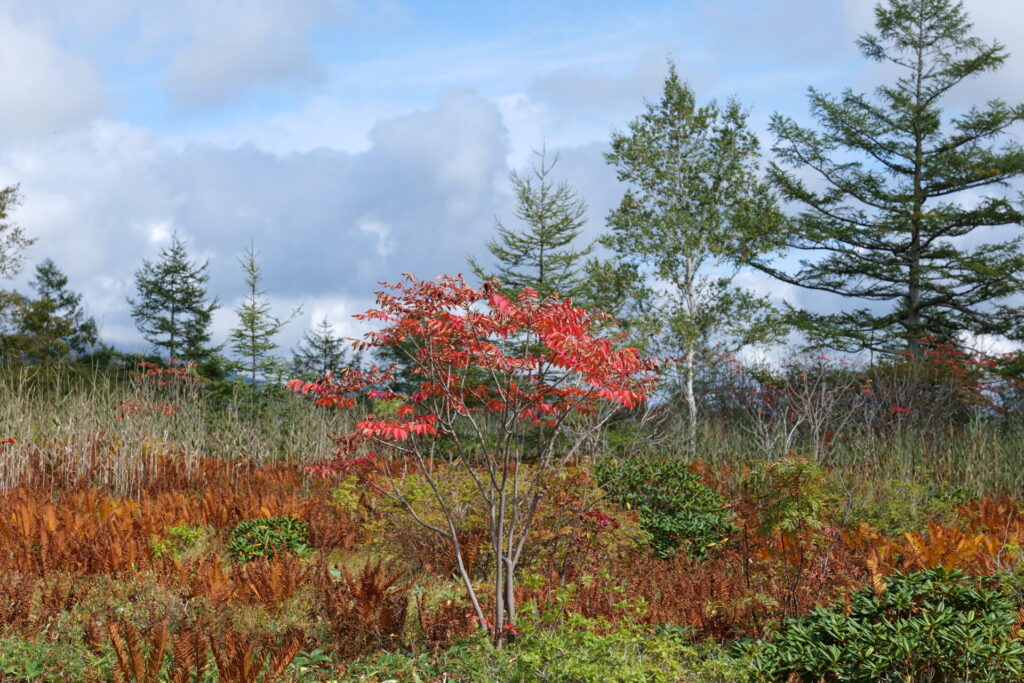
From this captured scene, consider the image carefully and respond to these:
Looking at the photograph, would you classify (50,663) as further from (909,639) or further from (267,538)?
(909,639)

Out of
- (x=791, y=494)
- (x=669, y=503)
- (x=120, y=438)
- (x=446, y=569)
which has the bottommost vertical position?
(x=446, y=569)

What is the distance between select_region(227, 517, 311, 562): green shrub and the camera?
23.6ft

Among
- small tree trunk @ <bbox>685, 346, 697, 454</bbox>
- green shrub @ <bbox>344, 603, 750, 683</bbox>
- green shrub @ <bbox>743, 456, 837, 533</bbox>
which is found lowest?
green shrub @ <bbox>344, 603, 750, 683</bbox>

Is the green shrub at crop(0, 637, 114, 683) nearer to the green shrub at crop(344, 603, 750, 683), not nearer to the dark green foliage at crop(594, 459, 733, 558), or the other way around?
the green shrub at crop(344, 603, 750, 683)

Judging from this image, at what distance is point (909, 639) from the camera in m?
3.87

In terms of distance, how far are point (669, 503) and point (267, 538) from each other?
3856mm

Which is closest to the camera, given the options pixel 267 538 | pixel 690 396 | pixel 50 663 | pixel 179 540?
pixel 50 663

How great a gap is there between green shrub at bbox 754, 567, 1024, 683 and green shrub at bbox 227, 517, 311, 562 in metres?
4.64

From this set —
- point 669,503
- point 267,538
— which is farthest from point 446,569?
point 669,503

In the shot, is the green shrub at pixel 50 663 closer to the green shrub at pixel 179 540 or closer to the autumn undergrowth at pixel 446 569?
the autumn undergrowth at pixel 446 569

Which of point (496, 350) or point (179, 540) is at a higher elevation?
point (496, 350)

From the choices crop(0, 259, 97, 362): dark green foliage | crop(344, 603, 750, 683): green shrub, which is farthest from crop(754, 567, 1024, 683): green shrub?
crop(0, 259, 97, 362): dark green foliage

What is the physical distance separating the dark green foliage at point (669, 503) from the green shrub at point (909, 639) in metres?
3.08

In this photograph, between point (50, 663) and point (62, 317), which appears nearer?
point (50, 663)
